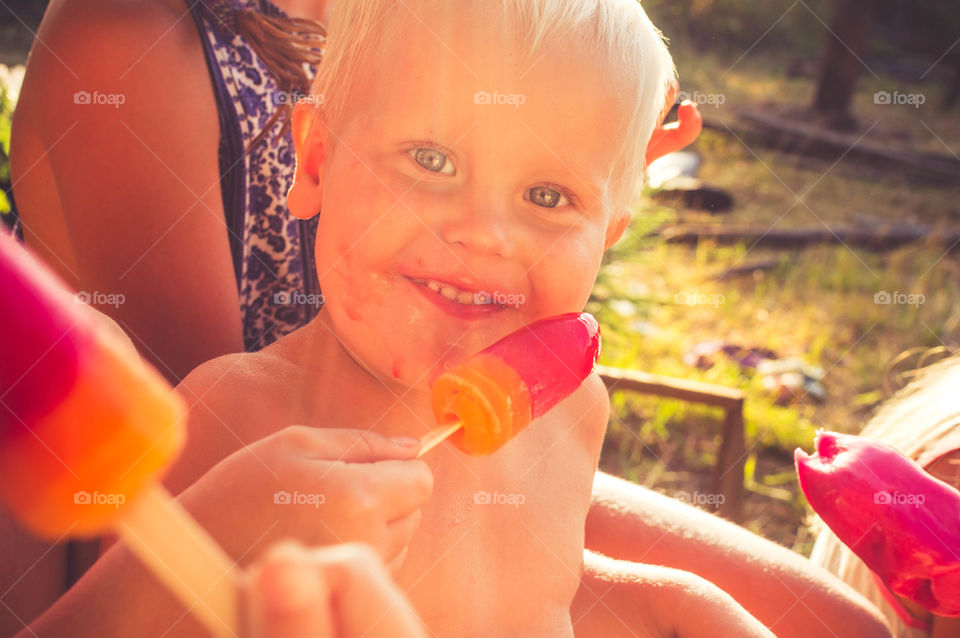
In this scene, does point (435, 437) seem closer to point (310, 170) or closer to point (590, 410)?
point (310, 170)

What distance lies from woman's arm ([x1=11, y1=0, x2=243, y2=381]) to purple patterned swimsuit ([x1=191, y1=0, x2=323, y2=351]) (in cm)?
5

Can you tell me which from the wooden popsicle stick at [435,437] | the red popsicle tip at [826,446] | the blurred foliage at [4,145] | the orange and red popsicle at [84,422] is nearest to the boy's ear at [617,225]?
the red popsicle tip at [826,446]

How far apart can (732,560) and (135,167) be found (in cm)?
142

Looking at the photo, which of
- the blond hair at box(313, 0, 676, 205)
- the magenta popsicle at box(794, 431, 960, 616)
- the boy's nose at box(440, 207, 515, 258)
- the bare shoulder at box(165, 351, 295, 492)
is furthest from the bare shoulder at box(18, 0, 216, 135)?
the magenta popsicle at box(794, 431, 960, 616)

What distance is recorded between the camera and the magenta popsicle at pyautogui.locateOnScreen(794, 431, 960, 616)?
1.33 meters

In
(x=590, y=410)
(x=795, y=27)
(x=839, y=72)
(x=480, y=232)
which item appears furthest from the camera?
(x=795, y=27)

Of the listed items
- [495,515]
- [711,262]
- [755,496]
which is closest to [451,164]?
[495,515]

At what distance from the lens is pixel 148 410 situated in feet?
2.42

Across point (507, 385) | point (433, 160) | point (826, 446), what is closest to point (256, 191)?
point (433, 160)

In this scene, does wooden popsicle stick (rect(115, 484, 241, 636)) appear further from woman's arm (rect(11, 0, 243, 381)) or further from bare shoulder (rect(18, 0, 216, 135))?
bare shoulder (rect(18, 0, 216, 135))

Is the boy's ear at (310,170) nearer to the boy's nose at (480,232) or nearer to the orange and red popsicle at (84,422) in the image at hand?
the boy's nose at (480,232)

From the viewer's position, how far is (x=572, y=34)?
4.08 ft

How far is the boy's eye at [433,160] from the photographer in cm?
121

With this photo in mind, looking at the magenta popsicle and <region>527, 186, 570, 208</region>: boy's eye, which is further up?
<region>527, 186, 570, 208</region>: boy's eye
